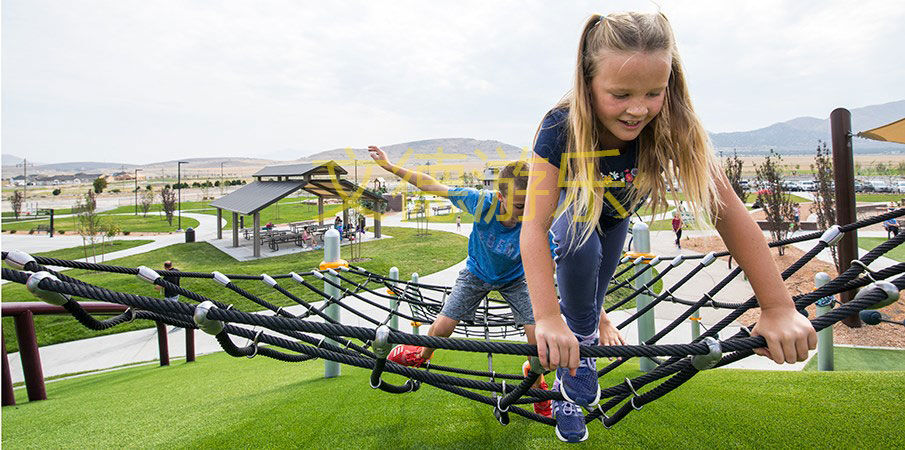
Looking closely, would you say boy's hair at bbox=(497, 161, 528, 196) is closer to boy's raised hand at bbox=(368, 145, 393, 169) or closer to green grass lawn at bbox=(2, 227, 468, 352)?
boy's raised hand at bbox=(368, 145, 393, 169)

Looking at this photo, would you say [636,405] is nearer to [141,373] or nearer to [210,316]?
[210,316]

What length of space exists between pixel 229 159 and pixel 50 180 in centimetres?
6314

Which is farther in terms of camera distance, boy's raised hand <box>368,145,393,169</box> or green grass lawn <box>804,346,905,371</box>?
green grass lawn <box>804,346,905,371</box>

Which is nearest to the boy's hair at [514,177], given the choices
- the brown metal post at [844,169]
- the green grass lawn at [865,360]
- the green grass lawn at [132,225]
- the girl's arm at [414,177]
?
the girl's arm at [414,177]

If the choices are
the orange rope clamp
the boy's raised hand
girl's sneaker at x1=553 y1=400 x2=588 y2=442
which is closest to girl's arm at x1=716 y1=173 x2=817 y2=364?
girl's sneaker at x1=553 y1=400 x2=588 y2=442

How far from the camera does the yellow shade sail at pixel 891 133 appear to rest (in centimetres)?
367

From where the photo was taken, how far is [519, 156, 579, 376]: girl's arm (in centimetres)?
90

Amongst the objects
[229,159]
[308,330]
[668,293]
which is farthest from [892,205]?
[229,159]

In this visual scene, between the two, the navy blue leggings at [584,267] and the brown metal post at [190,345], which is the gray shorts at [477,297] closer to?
the navy blue leggings at [584,267]

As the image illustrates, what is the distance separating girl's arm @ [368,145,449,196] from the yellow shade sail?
391 cm

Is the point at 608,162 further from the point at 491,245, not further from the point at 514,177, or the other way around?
the point at 491,245

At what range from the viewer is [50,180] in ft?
376

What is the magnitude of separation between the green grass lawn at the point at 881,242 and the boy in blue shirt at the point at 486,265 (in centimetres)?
925

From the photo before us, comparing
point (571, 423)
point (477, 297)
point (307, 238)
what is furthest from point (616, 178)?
point (307, 238)
